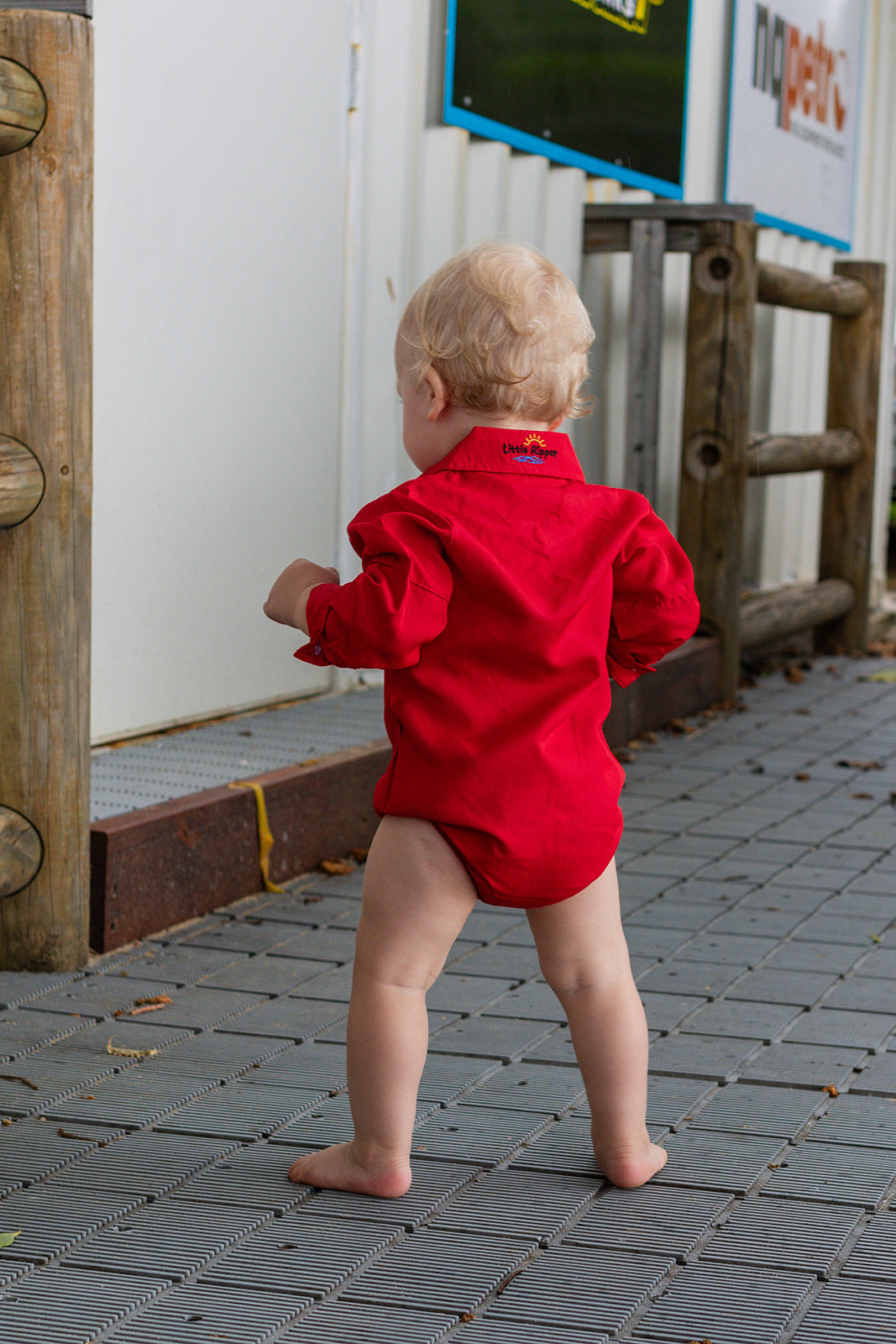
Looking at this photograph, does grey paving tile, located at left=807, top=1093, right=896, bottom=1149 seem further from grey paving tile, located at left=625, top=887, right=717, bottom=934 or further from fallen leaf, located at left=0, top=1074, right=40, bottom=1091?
fallen leaf, located at left=0, top=1074, right=40, bottom=1091

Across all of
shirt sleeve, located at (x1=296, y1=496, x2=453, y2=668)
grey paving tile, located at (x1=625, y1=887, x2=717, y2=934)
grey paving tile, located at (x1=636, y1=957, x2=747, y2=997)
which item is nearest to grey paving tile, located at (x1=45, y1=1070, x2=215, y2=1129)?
shirt sleeve, located at (x1=296, y1=496, x2=453, y2=668)

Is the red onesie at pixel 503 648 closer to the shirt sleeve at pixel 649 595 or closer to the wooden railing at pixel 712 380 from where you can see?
the shirt sleeve at pixel 649 595

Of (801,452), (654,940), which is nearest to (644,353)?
(801,452)

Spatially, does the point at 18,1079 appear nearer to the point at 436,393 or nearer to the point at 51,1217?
the point at 51,1217

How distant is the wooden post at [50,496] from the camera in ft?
9.39

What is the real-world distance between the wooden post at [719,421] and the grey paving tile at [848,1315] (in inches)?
183

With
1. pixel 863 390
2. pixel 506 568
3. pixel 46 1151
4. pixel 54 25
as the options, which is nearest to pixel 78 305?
pixel 54 25

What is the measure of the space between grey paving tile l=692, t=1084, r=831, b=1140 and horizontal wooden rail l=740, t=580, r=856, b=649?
14.2 feet

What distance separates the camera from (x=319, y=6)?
185 inches

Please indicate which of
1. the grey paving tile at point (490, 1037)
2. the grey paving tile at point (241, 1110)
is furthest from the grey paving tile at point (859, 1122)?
the grey paving tile at point (241, 1110)

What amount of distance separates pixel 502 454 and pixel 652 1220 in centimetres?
103

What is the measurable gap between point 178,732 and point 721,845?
150cm

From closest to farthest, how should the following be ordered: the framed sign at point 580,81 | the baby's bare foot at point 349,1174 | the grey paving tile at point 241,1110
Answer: the baby's bare foot at point 349,1174
the grey paving tile at point 241,1110
the framed sign at point 580,81

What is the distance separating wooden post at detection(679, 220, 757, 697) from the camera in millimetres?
6277
